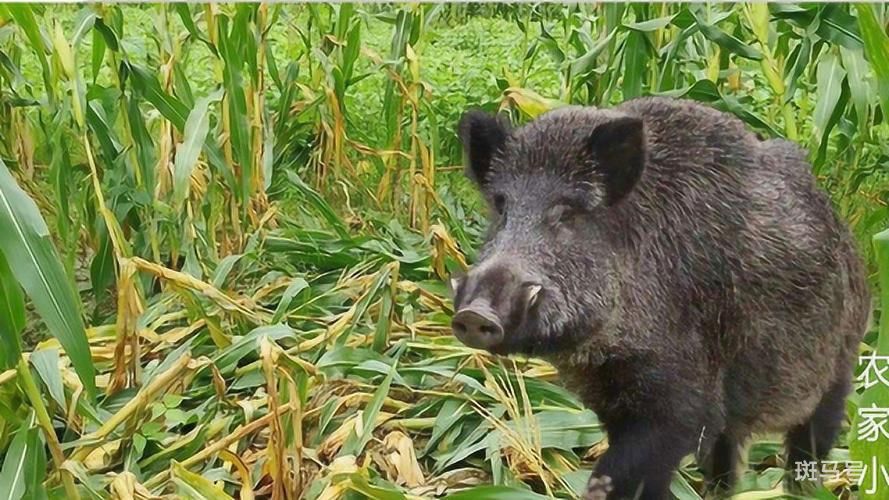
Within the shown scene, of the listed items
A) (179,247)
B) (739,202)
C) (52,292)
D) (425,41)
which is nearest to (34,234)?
(52,292)

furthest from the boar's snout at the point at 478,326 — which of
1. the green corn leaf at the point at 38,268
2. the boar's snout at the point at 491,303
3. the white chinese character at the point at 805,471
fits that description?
the white chinese character at the point at 805,471

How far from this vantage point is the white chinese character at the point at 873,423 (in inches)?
48.8

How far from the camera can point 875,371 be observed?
126 cm

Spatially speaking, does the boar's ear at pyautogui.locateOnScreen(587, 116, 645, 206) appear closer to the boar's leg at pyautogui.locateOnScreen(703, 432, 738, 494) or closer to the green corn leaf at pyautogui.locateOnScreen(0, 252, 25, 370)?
the boar's leg at pyautogui.locateOnScreen(703, 432, 738, 494)

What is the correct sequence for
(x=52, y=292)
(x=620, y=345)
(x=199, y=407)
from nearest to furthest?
(x=52, y=292), (x=620, y=345), (x=199, y=407)

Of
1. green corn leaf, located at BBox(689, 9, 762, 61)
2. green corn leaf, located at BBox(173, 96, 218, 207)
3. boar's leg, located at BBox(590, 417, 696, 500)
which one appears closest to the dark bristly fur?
boar's leg, located at BBox(590, 417, 696, 500)

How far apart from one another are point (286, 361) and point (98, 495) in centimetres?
27

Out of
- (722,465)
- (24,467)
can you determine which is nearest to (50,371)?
(24,467)

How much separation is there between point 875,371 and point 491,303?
51cm

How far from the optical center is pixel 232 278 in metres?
1.39

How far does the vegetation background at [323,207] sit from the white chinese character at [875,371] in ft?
0.05

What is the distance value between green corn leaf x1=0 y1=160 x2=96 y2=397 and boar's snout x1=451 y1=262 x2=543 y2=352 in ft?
1.30

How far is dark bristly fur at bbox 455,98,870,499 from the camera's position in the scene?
1.17 meters

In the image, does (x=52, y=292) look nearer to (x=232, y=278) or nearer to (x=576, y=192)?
(x=232, y=278)
